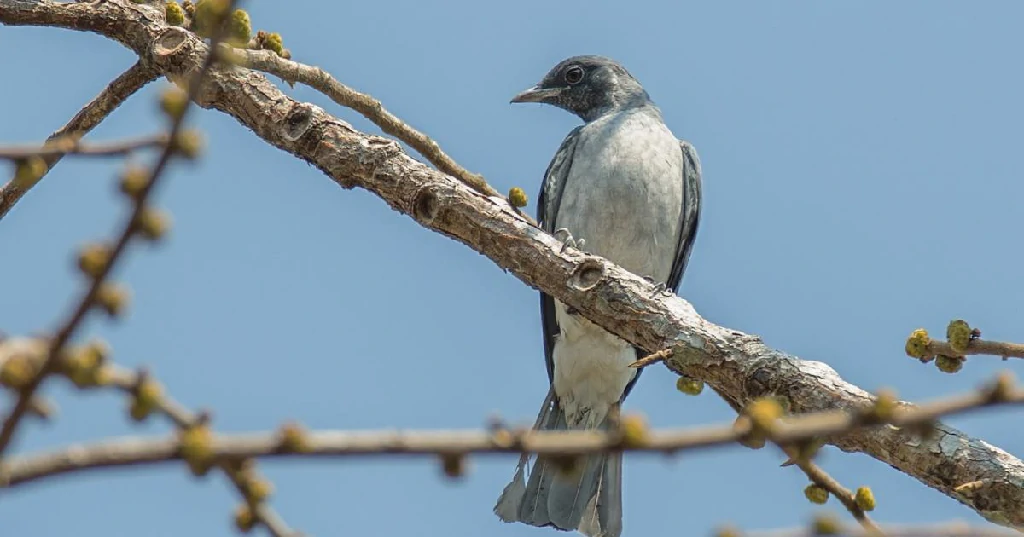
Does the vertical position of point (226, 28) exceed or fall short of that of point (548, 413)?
it falls short

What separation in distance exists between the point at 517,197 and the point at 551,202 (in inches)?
106

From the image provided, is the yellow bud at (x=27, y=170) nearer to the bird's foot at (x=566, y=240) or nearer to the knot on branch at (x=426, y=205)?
the knot on branch at (x=426, y=205)

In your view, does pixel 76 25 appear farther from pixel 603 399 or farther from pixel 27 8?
pixel 603 399

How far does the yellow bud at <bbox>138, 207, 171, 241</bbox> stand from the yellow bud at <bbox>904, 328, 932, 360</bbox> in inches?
128

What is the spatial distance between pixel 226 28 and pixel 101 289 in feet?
1.28

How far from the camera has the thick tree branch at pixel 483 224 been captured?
5.16 m

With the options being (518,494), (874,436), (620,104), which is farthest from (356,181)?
(620,104)

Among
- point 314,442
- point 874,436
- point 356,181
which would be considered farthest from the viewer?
point 356,181

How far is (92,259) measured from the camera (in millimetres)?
1618

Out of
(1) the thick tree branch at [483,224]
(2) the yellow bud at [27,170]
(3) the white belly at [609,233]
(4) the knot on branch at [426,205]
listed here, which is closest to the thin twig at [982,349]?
(1) the thick tree branch at [483,224]

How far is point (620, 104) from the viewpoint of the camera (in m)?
9.47

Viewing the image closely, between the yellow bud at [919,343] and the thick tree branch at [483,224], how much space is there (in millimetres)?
674

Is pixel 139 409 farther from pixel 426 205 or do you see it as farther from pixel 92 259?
pixel 426 205

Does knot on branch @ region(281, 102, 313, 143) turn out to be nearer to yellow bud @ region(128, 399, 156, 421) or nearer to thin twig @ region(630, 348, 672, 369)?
thin twig @ region(630, 348, 672, 369)
